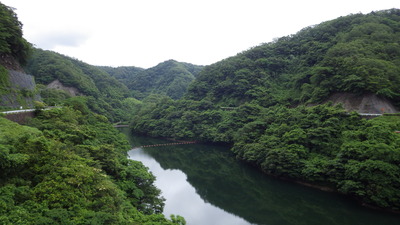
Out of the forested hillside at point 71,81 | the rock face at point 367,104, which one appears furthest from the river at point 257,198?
the forested hillside at point 71,81

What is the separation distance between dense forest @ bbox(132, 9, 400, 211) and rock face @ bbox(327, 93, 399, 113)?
689 mm

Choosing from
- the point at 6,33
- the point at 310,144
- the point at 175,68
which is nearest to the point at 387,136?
the point at 310,144

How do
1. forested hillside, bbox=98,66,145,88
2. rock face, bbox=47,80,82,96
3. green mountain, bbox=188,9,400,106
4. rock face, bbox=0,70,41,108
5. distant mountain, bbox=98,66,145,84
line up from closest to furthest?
rock face, bbox=0,70,41,108 → green mountain, bbox=188,9,400,106 → rock face, bbox=47,80,82,96 → forested hillside, bbox=98,66,145,88 → distant mountain, bbox=98,66,145,84

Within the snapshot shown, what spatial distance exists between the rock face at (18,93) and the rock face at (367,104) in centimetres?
3446

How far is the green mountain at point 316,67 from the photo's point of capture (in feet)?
104

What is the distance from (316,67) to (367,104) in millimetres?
10846

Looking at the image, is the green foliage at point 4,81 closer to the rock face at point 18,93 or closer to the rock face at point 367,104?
the rock face at point 18,93

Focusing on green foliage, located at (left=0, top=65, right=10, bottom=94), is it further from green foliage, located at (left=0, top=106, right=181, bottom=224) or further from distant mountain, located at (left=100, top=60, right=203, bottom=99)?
distant mountain, located at (left=100, top=60, right=203, bottom=99)

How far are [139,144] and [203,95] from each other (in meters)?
21.2

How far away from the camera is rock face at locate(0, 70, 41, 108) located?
792 inches

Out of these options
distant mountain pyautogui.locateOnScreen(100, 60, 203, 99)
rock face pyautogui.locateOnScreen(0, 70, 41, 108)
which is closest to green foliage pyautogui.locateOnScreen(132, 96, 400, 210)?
rock face pyautogui.locateOnScreen(0, 70, 41, 108)

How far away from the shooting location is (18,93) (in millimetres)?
22000

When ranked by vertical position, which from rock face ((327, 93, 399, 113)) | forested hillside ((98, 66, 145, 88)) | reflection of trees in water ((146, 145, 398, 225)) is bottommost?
reflection of trees in water ((146, 145, 398, 225))

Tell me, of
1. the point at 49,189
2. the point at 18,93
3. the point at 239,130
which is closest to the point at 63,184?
the point at 49,189
